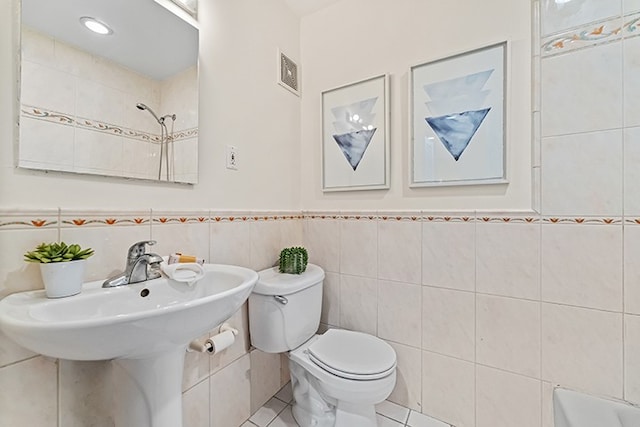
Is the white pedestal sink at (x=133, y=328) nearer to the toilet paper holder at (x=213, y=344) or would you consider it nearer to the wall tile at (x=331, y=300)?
the toilet paper holder at (x=213, y=344)

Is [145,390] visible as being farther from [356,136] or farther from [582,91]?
[582,91]

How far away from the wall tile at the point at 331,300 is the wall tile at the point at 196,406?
2.38ft

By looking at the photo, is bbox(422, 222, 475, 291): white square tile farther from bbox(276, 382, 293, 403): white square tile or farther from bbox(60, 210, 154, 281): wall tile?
bbox(60, 210, 154, 281): wall tile

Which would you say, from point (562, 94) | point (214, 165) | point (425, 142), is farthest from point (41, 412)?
point (562, 94)

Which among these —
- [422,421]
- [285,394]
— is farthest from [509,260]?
[285,394]

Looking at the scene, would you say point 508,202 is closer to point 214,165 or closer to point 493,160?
point 493,160

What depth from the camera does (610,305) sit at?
3.33ft

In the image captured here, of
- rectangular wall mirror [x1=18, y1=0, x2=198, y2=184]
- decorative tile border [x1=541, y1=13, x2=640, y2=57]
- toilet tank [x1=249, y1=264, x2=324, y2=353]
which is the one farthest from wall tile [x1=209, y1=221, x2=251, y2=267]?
decorative tile border [x1=541, y1=13, x2=640, y2=57]

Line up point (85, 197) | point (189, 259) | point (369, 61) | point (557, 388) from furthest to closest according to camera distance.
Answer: point (369, 61), point (557, 388), point (189, 259), point (85, 197)

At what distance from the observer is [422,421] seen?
1.31m

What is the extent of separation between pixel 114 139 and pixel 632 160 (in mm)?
1807

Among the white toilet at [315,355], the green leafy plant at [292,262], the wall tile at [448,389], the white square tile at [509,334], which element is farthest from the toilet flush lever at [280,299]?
the white square tile at [509,334]

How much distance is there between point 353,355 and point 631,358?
3.34ft

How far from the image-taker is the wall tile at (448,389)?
1.26 metres
